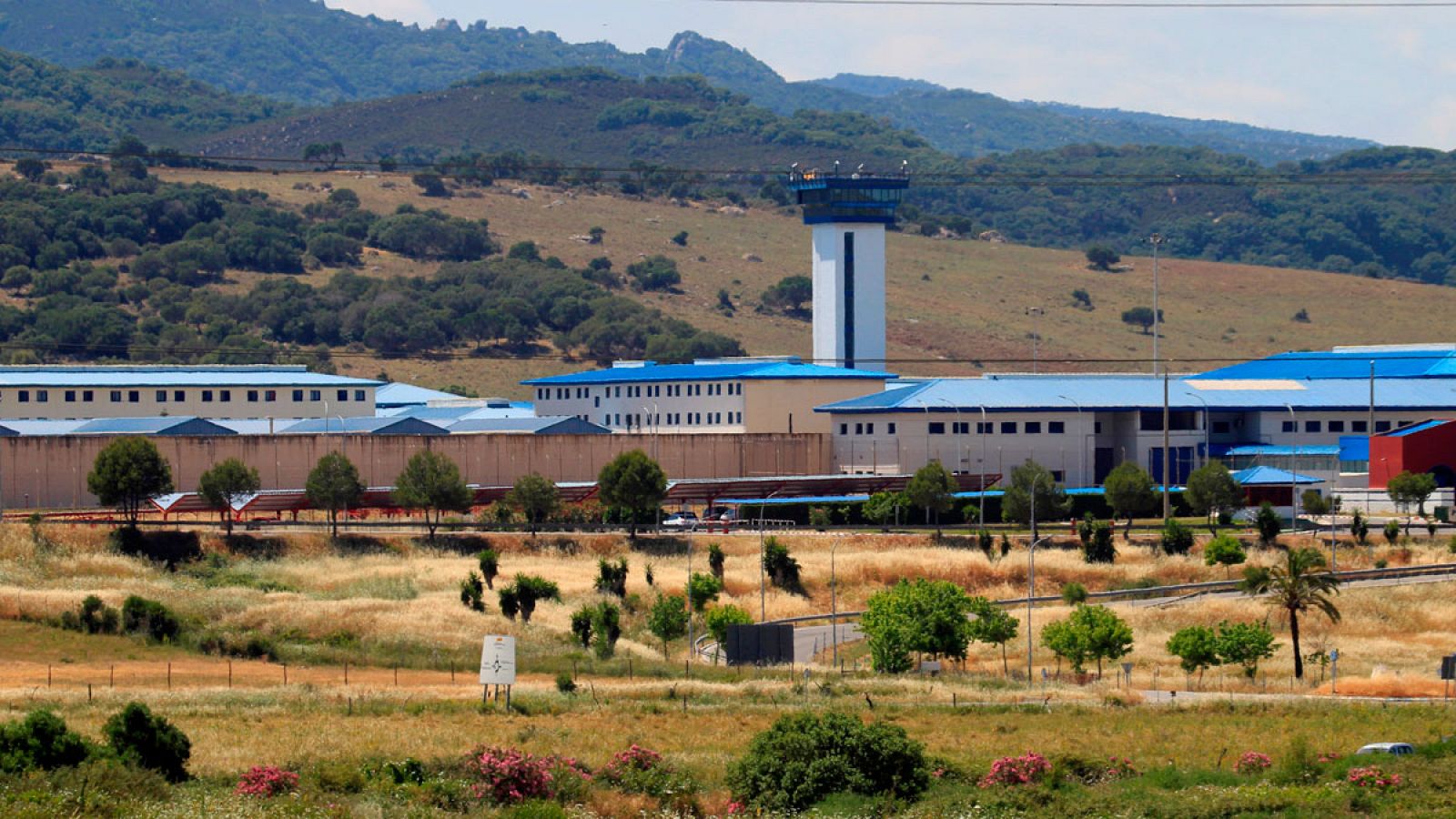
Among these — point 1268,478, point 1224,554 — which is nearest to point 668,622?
point 1224,554

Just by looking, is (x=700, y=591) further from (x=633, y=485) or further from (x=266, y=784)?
(x=266, y=784)

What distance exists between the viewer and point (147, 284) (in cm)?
18912

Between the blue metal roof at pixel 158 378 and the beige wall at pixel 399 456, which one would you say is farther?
the blue metal roof at pixel 158 378

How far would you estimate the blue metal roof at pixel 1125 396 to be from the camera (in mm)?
104438

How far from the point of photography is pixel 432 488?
88.2 metres

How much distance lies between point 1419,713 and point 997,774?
15.6 meters

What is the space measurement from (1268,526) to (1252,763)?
42964mm

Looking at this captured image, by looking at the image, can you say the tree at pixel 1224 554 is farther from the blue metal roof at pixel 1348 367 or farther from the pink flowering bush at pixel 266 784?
the pink flowering bush at pixel 266 784

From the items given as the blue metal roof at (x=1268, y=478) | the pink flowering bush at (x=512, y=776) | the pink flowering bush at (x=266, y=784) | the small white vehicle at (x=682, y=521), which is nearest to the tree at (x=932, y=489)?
the small white vehicle at (x=682, y=521)

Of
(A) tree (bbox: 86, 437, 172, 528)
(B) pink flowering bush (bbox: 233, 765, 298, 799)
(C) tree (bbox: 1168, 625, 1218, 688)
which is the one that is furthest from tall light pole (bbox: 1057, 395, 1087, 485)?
(B) pink flowering bush (bbox: 233, 765, 298, 799)

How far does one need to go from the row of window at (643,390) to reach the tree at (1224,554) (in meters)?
35.0

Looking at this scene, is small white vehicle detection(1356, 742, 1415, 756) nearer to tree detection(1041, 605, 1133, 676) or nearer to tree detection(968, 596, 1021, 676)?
tree detection(1041, 605, 1133, 676)

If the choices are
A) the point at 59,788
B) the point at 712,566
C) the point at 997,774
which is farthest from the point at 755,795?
the point at 712,566

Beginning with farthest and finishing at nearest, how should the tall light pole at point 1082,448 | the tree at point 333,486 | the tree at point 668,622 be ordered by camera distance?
the tall light pole at point 1082,448 < the tree at point 333,486 < the tree at point 668,622
